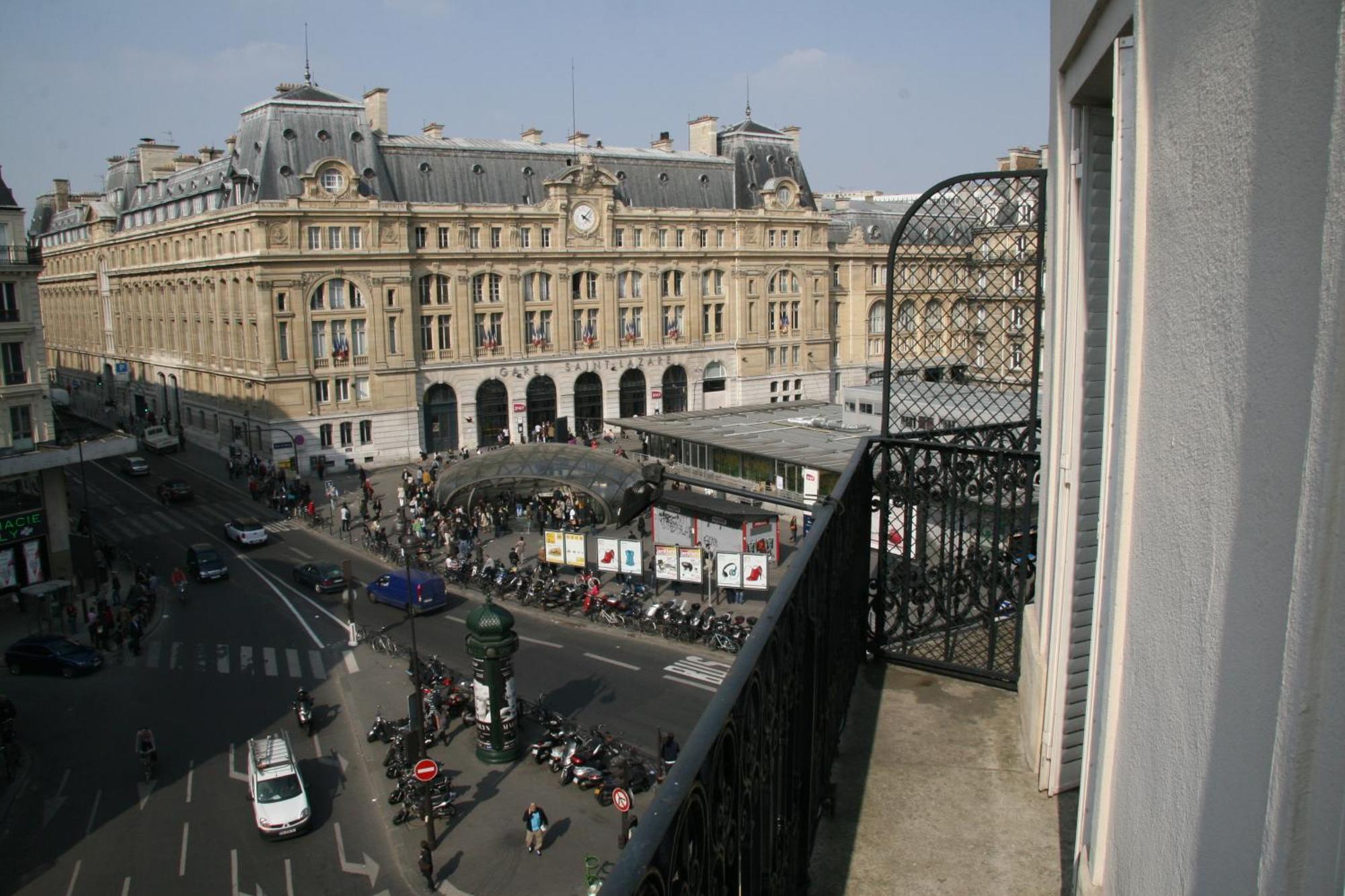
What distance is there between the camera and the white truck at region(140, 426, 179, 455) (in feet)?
198

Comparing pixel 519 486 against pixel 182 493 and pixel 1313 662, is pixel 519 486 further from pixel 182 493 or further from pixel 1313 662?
pixel 1313 662

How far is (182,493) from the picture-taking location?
156 ft

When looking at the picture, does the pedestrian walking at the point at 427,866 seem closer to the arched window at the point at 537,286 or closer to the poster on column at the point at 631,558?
the poster on column at the point at 631,558

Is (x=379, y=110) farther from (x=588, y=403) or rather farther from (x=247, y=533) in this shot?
(x=247, y=533)

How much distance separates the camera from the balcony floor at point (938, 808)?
537 cm

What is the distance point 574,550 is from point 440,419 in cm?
2669

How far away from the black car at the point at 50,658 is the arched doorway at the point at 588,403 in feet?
117

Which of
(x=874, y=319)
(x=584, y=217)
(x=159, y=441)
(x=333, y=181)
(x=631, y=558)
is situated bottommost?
(x=159, y=441)

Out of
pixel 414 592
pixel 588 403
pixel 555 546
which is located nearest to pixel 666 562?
pixel 555 546

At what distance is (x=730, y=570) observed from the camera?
3062 centimetres

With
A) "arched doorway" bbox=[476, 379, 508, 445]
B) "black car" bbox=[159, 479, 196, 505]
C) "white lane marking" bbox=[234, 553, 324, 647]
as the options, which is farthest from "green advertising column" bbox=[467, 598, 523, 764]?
"arched doorway" bbox=[476, 379, 508, 445]

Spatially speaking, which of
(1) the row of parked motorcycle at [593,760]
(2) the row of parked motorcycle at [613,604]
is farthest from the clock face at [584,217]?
(1) the row of parked motorcycle at [593,760]

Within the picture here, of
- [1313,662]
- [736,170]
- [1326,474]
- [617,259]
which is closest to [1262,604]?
[1313,662]

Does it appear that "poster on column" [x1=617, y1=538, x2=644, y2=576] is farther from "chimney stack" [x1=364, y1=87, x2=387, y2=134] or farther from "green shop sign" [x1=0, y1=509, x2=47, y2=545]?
"chimney stack" [x1=364, y1=87, x2=387, y2=134]
